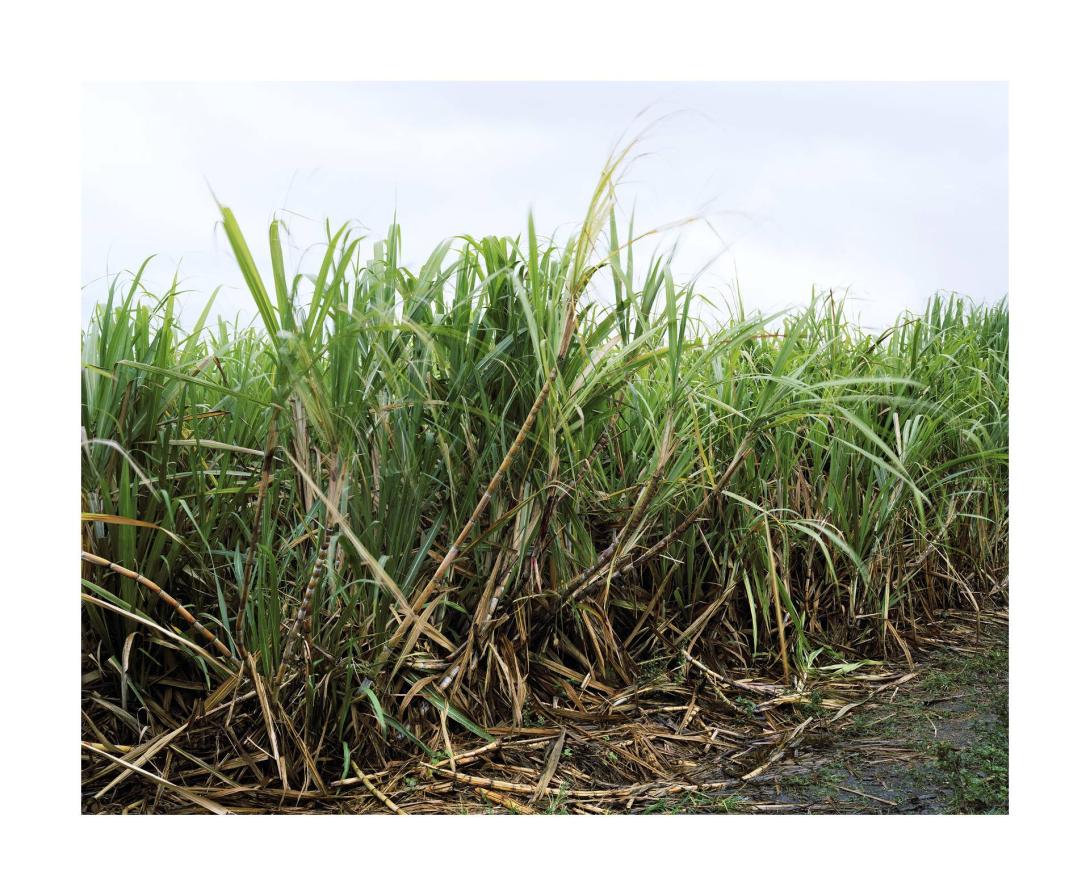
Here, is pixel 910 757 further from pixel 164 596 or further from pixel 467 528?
pixel 164 596

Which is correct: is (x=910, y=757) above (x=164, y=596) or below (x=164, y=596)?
below

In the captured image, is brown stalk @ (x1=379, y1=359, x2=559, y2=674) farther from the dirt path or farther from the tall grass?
the dirt path

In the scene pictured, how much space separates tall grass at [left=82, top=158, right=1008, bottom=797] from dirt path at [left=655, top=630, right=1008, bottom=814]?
116 mm

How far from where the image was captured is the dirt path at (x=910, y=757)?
4.51 ft

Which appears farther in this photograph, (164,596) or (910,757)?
(910,757)

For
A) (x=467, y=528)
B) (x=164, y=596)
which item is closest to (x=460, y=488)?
(x=467, y=528)

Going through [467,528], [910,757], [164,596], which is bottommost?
[910,757]

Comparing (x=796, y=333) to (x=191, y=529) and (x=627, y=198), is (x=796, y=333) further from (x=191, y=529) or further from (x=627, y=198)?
(x=191, y=529)

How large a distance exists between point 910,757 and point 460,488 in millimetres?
944

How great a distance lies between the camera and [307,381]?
121cm

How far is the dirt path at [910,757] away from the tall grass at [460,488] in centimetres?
12

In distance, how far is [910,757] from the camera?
4.65 ft
